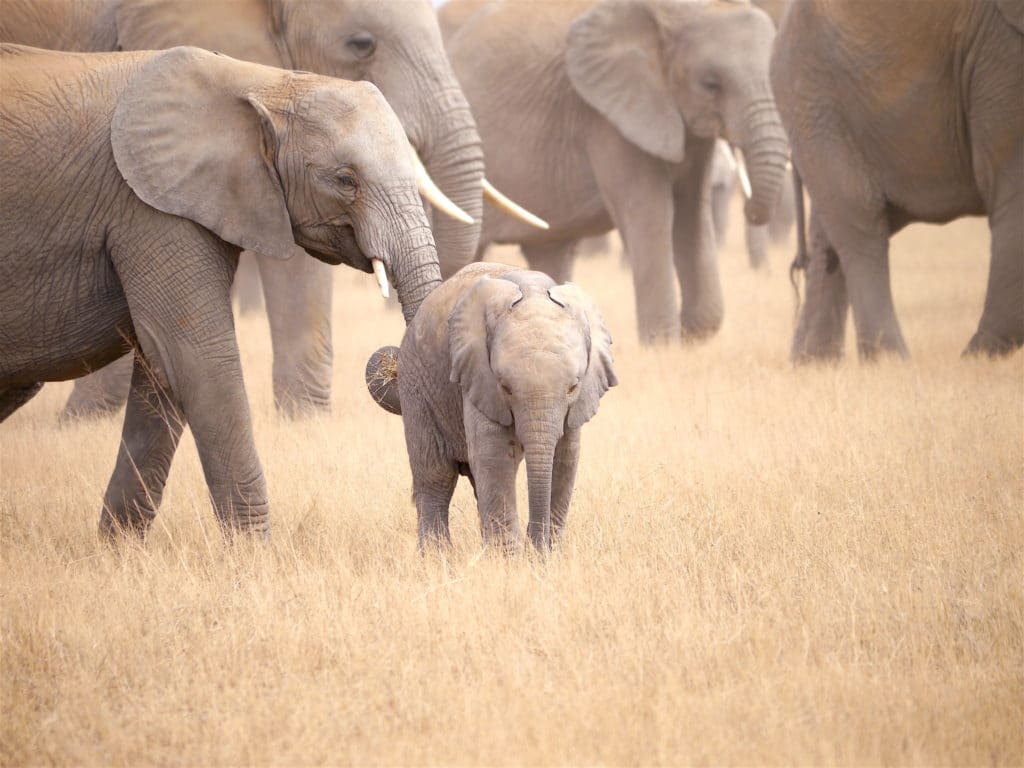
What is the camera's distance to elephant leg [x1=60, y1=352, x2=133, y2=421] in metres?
10.1

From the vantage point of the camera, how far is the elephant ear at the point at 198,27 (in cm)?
888

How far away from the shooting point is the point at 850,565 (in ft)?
18.7

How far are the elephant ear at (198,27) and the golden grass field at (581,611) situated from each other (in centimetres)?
217

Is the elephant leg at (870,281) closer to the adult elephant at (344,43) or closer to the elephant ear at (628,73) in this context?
the elephant ear at (628,73)

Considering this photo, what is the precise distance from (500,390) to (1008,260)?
15.7ft

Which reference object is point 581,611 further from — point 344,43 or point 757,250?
point 757,250

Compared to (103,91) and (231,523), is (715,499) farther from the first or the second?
(103,91)

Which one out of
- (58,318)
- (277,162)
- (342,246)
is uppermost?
(277,162)

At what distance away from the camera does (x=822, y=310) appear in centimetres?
1105

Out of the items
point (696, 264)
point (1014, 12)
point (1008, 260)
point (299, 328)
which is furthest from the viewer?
point (696, 264)

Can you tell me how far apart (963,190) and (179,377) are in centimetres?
547

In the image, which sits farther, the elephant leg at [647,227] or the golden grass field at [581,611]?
the elephant leg at [647,227]

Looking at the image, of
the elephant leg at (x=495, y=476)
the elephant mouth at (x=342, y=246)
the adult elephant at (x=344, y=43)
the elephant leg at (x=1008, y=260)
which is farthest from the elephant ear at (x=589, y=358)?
the elephant leg at (x=1008, y=260)

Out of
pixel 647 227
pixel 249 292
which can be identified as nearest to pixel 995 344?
pixel 647 227
